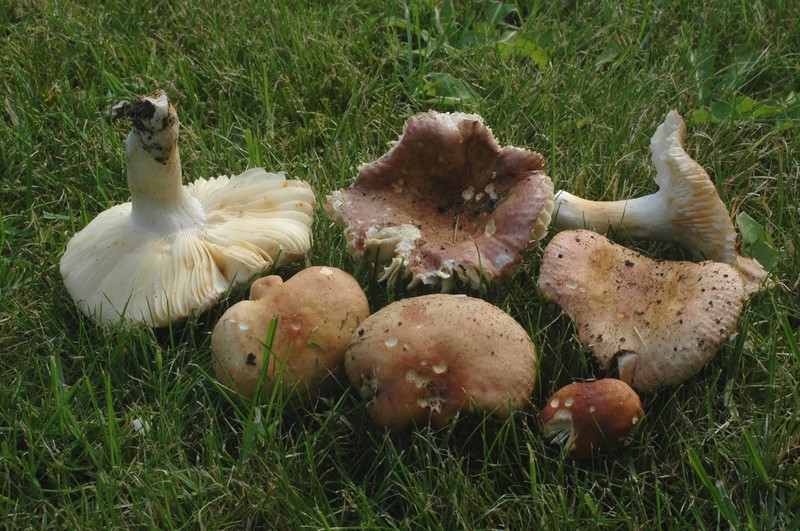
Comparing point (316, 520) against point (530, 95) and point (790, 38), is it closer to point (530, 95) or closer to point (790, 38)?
point (530, 95)

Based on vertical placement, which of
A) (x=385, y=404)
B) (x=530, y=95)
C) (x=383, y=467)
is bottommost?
(x=383, y=467)

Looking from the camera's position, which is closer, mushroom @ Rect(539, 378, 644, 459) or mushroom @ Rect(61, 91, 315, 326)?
mushroom @ Rect(539, 378, 644, 459)

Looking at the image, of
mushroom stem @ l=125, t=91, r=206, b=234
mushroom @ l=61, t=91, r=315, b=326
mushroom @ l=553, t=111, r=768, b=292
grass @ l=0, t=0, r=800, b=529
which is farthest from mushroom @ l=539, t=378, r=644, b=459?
mushroom stem @ l=125, t=91, r=206, b=234

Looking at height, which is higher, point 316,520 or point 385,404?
point 385,404

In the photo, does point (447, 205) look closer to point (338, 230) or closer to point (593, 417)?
point (338, 230)

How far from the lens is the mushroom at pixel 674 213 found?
3.21m

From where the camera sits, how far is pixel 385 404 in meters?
2.70

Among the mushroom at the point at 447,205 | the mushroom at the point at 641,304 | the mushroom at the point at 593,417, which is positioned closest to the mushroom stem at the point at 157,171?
the mushroom at the point at 447,205

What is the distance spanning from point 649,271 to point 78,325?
7.27 feet

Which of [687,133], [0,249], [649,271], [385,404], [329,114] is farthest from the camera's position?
[329,114]

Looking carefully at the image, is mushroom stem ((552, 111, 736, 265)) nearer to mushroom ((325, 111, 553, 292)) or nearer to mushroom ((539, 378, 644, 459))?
mushroom ((325, 111, 553, 292))

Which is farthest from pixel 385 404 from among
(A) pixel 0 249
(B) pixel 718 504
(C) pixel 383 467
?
(A) pixel 0 249

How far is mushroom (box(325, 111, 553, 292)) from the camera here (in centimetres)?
312

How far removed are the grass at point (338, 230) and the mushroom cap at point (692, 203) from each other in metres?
0.23
